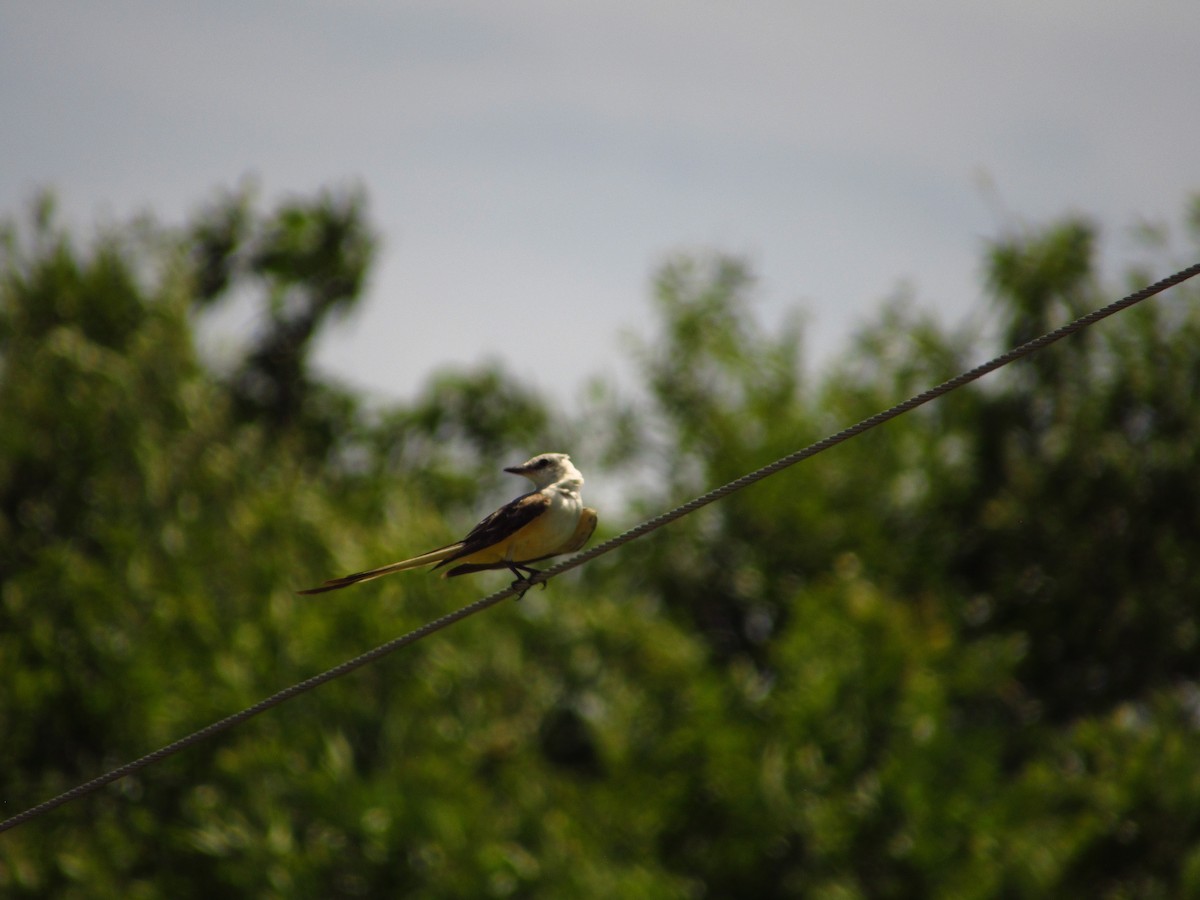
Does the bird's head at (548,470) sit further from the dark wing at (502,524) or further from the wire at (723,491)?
Answer: the wire at (723,491)

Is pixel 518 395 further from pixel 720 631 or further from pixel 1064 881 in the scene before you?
pixel 1064 881

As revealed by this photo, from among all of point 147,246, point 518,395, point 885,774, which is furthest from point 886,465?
point 147,246

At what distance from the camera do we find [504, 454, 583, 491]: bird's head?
783 centimetres

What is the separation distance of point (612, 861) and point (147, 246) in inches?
742

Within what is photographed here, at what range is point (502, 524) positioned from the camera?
23.9 feet

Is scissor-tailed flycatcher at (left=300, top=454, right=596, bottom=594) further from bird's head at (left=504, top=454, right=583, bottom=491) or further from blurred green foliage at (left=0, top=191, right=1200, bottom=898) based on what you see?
blurred green foliage at (left=0, top=191, right=1200, bottom=898)

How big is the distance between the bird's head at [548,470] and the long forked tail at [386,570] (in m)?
0.85

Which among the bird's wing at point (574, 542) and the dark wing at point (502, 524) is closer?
the dark wing at point (502, 524)

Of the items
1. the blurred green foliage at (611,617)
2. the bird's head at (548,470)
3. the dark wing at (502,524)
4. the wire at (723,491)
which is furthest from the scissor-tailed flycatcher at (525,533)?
the blurred green foliage at (611,617)

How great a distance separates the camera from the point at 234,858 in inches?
754

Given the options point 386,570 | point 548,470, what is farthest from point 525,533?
point 386,570

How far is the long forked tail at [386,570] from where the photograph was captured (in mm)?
5922

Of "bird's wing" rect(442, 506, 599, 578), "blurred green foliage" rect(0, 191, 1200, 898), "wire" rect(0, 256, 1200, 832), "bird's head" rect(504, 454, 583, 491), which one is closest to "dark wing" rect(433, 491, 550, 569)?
"bird's wing" rect(442, 506, 599, 578)

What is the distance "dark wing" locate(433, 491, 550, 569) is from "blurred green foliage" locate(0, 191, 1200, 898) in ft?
35.9
